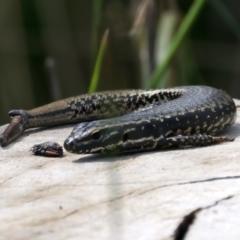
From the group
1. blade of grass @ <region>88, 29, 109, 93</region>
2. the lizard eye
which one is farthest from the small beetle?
blade of grass @ <region>88, 29, 109, 93</region>

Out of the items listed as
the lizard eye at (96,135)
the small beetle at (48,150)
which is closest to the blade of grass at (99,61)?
the lizard eye at (96,135)

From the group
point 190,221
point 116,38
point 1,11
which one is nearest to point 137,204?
point 190,221

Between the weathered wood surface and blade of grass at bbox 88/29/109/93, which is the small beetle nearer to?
the weathered wood surface

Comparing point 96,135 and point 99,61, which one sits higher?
point 99,61

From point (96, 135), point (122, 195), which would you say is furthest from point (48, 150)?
point (122, 195)

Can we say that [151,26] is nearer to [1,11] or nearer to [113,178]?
[1,11]

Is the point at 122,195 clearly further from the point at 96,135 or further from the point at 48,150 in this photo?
the point at 96,135
